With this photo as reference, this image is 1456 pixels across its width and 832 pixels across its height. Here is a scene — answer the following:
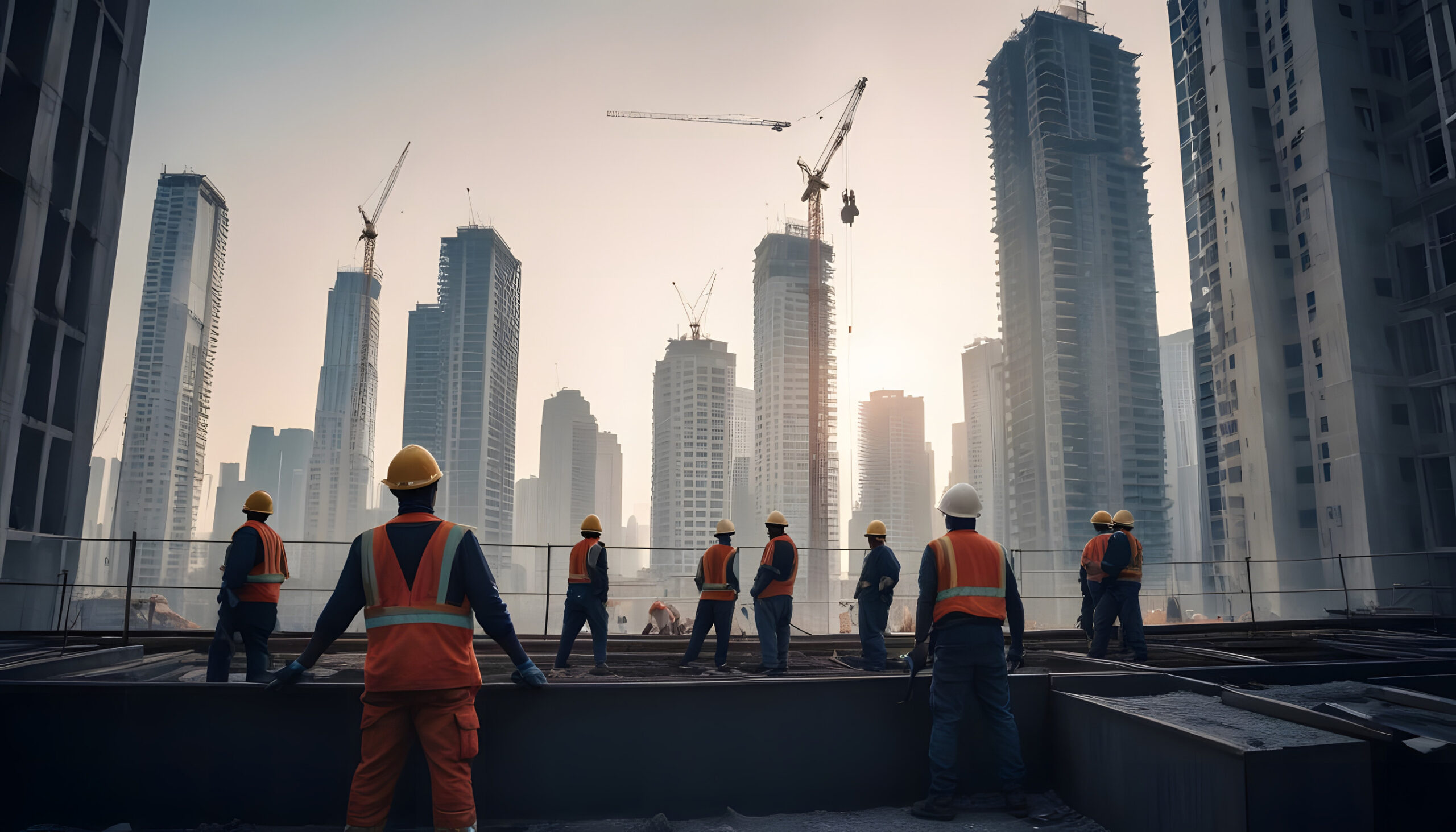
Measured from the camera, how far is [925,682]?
543cm

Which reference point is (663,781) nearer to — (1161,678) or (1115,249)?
(1161,678)

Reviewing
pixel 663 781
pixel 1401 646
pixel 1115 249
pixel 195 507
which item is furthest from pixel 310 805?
pixel 195 507

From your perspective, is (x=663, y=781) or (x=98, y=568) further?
(x=98, y=568)

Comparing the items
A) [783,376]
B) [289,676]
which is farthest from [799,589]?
[289,676]

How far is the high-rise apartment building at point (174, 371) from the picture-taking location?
407 feet

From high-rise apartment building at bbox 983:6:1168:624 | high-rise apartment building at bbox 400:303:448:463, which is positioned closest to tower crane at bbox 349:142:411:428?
high-rise apartment building at bbox 400:303:448:463

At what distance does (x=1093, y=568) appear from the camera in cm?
1015

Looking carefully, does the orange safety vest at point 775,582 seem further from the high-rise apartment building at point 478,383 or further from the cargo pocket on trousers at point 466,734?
the high-rise apartment building at point 478,383

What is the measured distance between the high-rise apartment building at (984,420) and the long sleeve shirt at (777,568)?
452 feet

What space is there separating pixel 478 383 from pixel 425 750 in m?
153

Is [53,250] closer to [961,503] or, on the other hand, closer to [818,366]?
[961,503]

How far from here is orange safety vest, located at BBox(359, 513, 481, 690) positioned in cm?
383

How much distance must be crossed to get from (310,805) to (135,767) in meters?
1.06

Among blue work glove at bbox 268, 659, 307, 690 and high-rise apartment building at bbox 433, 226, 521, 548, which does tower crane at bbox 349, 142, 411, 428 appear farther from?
blue work glove at bbox 268, 659, 307, 690
